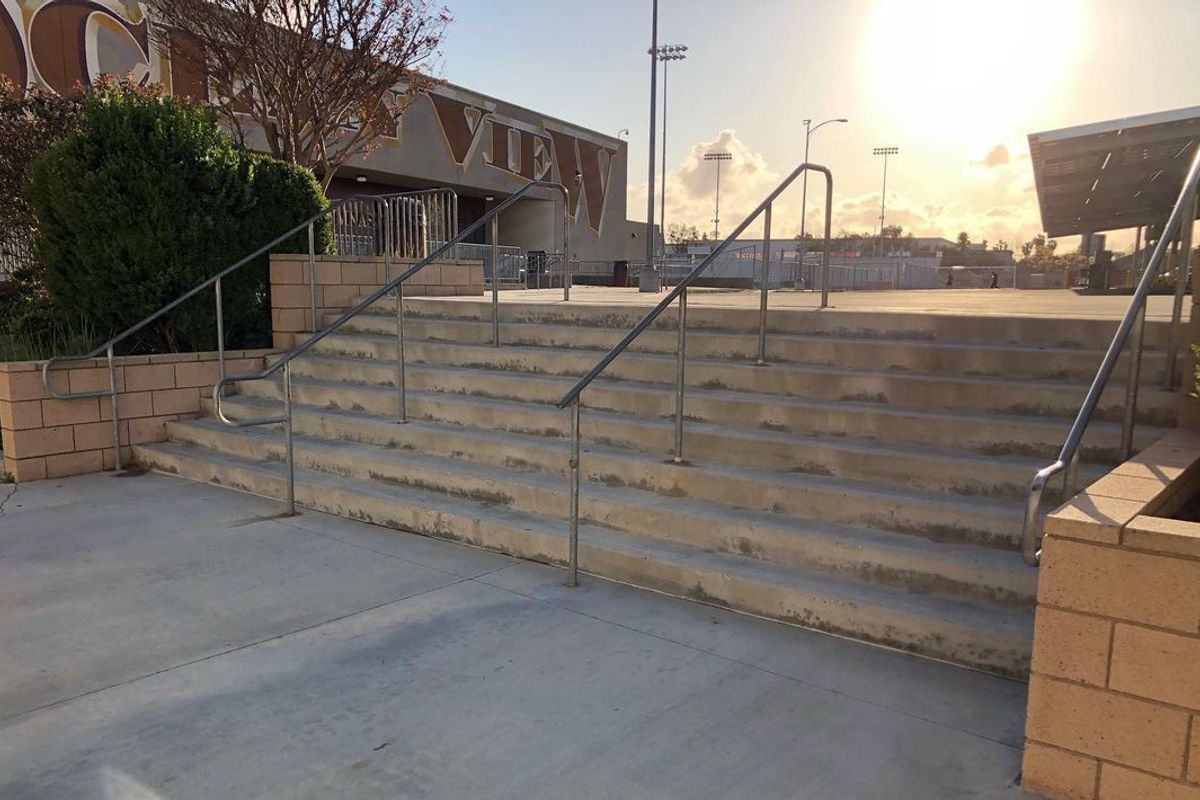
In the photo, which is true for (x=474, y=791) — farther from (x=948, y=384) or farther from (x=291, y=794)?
(x=948, y=384)

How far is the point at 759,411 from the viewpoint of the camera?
485 centimetres

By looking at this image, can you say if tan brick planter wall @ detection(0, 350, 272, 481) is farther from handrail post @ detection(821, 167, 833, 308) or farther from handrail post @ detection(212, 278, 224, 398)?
handrail post @ detection(821, 167, 833, 308)

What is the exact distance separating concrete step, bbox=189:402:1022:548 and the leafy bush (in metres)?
4.27

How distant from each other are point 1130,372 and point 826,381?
1756mm

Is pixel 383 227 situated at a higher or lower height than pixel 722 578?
higher

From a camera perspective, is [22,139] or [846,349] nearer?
[846,349]

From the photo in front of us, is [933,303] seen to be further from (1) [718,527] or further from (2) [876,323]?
(1) [718,527]

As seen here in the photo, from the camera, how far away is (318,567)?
14.3 ft

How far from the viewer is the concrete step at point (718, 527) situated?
11.1 feet

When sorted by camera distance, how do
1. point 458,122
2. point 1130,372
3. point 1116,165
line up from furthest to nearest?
point 458,122, point 1116,165, point 1130,372

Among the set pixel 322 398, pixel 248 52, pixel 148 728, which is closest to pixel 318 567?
pixel 148 728

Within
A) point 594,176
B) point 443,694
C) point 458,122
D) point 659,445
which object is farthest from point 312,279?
point 594,176

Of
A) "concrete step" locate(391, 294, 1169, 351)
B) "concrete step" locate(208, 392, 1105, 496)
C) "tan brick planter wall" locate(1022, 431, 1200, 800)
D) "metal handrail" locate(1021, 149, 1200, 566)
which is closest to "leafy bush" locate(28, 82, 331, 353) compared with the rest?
"concrete step" locate(208, 392, 1105, 496)

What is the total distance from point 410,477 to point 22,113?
6.80m
